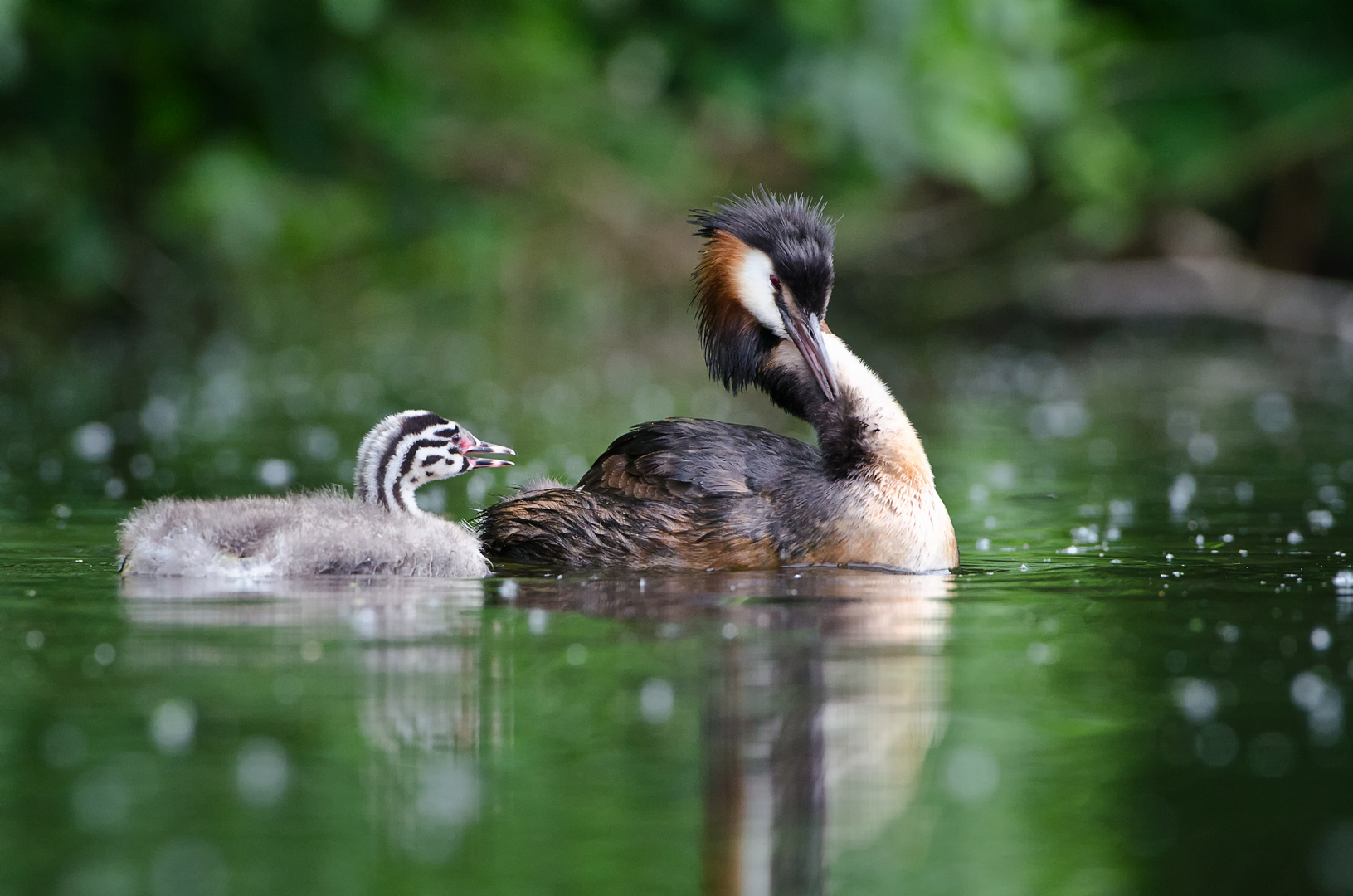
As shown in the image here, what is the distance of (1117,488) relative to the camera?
1093 centimetres

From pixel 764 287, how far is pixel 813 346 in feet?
1.11

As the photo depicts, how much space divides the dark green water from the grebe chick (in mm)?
132

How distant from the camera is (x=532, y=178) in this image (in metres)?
28.3

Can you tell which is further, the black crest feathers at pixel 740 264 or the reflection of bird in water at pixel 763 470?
the black crest feathers at pixel 740 264

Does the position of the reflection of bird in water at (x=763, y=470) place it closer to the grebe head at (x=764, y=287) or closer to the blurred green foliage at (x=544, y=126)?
the grebe head at (x=764, y=287)

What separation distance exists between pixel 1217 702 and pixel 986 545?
11.1ft

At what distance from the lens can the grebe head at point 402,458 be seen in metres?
7.86

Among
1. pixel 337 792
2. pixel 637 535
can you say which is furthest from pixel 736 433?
pixel 337 792

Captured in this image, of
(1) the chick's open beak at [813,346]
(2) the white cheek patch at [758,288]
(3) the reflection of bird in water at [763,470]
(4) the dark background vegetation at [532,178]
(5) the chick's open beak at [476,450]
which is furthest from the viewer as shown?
(4) the dark background vegetation at [532,178]

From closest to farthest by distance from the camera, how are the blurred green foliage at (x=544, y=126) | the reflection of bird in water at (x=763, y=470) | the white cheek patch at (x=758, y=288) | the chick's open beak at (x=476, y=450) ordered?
the reflection of bird in water at (x=763, y=470) → the chick's open beak at (x=476, y=450) → the white cheek patch at (x=758, y=288) → the blurred green foliage at (x=544, y=126)

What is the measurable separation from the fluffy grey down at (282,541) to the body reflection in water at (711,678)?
0.10m

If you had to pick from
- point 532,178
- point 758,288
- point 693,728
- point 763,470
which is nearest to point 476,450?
point 763,470

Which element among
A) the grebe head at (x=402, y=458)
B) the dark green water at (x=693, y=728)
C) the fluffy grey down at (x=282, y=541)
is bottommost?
the dark green water at (x=693, y=728)

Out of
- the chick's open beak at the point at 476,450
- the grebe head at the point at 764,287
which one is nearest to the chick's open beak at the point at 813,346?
the grebe head at the point at 764,287
